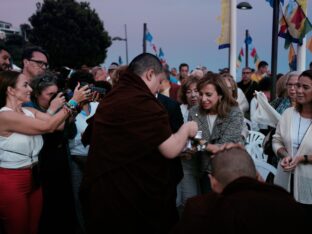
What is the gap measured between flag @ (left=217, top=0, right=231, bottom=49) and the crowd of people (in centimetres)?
409

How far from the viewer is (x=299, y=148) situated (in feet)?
9.90

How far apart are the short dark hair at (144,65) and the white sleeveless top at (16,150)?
114 centimetres

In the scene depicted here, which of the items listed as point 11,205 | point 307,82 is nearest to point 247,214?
point 307,82

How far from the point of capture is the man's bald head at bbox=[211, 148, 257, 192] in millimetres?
1890

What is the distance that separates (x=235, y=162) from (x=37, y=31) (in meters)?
36.9

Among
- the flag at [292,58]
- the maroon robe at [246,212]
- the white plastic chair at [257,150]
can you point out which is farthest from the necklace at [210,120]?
the flag at [292,58]

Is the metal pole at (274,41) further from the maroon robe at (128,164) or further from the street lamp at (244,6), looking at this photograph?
the maroon robe at (128,164)

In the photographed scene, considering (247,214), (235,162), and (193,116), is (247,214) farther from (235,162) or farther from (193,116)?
(193,116)

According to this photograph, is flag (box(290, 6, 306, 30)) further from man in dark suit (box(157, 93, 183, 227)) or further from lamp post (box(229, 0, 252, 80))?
man in dark suit (box(157, 93, 183, 227))

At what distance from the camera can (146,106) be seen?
93.0 inches

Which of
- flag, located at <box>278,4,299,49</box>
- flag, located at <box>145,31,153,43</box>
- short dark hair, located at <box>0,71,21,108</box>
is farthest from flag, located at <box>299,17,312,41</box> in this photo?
flag, located at <box>145,31,153,43</box>

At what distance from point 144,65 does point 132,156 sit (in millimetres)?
657

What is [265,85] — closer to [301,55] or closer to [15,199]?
[301,55]

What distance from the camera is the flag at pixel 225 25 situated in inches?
322
